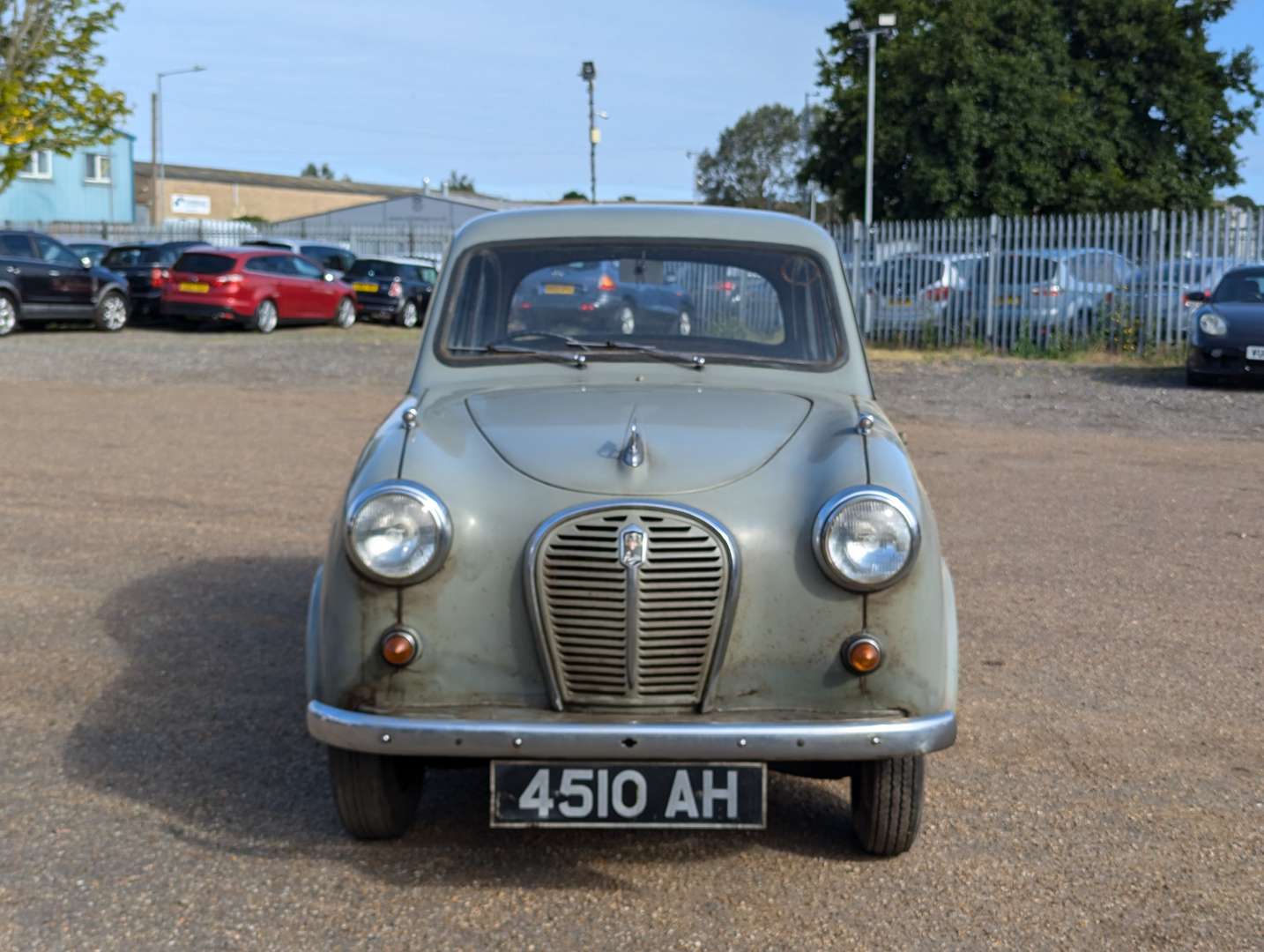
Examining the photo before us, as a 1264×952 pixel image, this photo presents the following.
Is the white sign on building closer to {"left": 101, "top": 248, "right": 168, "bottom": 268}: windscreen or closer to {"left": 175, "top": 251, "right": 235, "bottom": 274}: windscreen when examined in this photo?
{"left": 101, "top": 248, "right": 168, "bottom": 268}: windscreen

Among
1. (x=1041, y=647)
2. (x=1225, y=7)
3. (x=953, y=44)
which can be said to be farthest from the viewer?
(x=1225, y=7)

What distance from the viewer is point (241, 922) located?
3.68m

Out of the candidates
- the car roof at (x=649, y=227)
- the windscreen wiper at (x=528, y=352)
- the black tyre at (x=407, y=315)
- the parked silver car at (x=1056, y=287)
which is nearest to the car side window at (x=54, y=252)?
the black tyre at (x=407, y=315)

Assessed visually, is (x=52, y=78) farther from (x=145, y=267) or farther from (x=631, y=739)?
(x=631, y=739)

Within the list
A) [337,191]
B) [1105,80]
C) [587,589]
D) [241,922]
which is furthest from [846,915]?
[337,191]

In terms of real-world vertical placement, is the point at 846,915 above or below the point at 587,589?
below

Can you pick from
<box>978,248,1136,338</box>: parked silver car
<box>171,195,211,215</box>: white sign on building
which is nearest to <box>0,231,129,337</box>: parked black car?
<box>978,248,1136,338</box>: parked silver car

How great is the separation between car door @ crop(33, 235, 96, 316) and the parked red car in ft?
5.00

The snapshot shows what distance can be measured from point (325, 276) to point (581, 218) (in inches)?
950

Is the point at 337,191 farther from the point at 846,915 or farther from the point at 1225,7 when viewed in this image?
the point at 846,915

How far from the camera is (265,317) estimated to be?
26906mm

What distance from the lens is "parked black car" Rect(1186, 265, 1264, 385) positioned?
17141 millimetres

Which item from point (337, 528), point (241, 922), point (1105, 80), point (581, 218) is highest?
point (1105, 80)

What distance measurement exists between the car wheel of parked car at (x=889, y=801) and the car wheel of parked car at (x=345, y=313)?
84.8ft
